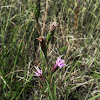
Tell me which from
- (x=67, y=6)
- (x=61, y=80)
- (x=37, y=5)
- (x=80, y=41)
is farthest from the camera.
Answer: (x=67, y=6)

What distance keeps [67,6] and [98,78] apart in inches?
35.5

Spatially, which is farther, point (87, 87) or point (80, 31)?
point (80, 31)

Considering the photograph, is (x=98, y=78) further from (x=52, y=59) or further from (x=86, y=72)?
(x=52, y=59)

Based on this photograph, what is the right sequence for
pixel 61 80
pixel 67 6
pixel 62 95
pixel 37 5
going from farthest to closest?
pixel 67 6 < pixel 61 80 < pixel 62 95 < pixel 37 5

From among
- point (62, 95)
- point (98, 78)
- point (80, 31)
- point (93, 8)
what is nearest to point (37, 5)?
point (62, 95)

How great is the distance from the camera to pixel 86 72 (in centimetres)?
143

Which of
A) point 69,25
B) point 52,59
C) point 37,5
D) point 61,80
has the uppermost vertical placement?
point 37,5

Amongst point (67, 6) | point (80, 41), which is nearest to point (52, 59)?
point (80, 41)

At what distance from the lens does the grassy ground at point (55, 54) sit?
3.99 ft

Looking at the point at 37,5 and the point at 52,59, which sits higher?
the point at 37,5

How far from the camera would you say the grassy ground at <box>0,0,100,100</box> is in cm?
122

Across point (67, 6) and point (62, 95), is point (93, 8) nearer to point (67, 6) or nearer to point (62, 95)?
point (67, 6)

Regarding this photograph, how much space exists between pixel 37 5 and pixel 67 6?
1.07 meters

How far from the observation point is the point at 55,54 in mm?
1535
